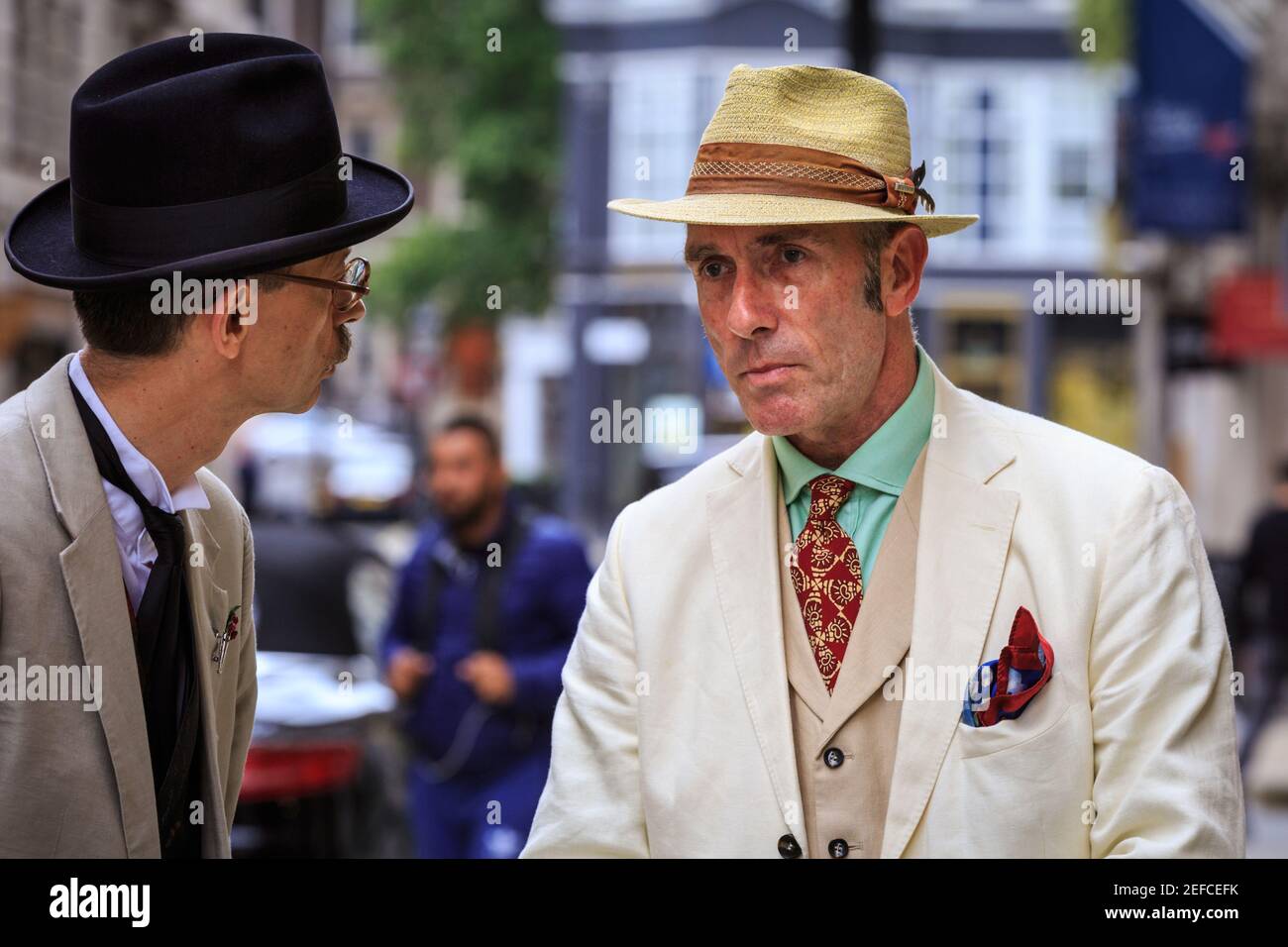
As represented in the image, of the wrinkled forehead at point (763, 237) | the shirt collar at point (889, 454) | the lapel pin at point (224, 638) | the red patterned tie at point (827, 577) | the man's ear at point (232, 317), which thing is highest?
the wrinkled forehead at point (763, 237)

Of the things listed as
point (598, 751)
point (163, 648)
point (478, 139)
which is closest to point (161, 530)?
point (163, 648)

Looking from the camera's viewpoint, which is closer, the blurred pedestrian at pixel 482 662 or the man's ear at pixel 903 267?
the man's ear at pixel 903 267

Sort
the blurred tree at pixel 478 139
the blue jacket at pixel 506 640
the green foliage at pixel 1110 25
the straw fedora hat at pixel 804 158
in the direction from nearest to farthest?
the straw fedora hat at pixel 804 158, the blue jacket at pixel 506 640, the green foliage at pixel 1110 25, the blurred tree at pixel 478 139

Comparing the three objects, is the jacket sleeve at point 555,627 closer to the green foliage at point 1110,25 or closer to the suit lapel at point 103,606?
the suit lapel at point 103,606

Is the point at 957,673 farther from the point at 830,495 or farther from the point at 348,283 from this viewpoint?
the point at 348,283

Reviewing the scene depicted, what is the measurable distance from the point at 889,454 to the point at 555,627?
3334 mm

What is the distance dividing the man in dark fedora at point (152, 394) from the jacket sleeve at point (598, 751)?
1.68 feet

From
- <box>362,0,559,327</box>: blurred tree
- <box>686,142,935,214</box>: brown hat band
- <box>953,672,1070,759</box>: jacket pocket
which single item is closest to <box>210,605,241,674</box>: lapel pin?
<box>686,142,935,214</box>: brown hat band

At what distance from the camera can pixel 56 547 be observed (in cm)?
224

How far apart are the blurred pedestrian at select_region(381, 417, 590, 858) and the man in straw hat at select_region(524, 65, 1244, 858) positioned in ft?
10.2

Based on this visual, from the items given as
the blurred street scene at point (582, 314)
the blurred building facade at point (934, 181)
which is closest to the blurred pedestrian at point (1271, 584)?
the blurred street scene at point (582, 314)

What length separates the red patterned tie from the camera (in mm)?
2432

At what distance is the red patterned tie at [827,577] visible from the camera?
243 cm
